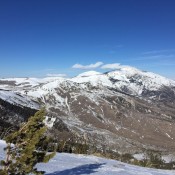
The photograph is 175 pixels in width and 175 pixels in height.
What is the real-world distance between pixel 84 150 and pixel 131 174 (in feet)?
32.2

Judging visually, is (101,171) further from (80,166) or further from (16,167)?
(16,167)

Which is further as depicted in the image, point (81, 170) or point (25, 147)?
point (81, 170)

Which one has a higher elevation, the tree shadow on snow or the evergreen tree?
the evergreen tree

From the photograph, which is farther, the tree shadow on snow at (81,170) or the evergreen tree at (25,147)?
the tree shadow on snow at (81,170)

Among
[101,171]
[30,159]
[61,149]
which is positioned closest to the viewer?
[30,159]

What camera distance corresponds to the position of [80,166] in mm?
17953

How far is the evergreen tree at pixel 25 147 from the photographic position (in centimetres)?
1075

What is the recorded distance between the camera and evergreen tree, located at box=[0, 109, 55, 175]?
35.3ft

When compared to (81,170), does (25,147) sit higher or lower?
higher

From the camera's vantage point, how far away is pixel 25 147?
10797mm

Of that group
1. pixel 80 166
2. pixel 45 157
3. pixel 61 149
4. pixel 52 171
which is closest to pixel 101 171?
pixel 80 166

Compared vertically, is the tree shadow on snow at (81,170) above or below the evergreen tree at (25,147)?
below

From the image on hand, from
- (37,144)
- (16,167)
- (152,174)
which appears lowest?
(152,174)

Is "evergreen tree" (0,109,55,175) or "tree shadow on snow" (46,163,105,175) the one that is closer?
"evergreen tree" (0,109,55,175)
